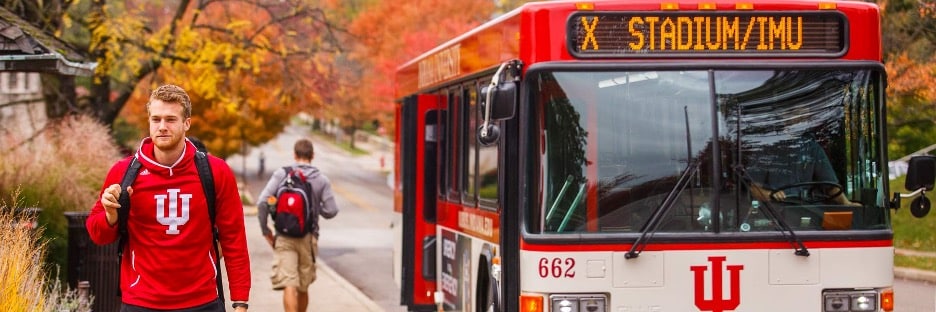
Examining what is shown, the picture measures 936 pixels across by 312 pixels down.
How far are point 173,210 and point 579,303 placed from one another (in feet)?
9.34

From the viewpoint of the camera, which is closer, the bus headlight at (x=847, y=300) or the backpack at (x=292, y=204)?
the bus headlight at (x=847, y=300)

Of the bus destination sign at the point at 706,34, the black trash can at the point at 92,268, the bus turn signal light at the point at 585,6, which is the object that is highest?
the bus turn signal light at the point at 585,6

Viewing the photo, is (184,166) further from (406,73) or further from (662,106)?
(406,73)

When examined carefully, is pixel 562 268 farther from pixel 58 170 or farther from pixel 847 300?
pixel 58 170

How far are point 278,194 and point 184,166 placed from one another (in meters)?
5.52

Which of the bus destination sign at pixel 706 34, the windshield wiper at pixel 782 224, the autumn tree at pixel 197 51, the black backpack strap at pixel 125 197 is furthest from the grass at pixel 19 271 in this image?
the autumn tree at pixel 197 51

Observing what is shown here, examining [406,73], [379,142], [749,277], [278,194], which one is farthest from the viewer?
[379,142]

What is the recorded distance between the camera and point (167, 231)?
608 centimetres

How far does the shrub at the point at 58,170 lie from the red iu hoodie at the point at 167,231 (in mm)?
5336

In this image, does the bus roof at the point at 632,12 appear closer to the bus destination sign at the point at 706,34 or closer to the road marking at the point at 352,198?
the bus destination sign at the point at 706,34

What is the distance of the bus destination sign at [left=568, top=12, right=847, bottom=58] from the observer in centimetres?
823

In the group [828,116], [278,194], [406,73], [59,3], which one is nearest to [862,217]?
[828,116]

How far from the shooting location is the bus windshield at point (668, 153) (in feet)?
26.7

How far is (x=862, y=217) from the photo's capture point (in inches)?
329
